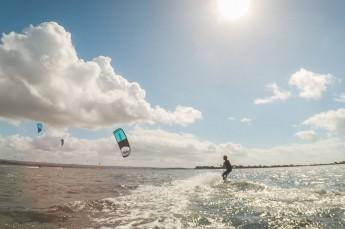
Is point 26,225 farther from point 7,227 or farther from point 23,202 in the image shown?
point 23,202

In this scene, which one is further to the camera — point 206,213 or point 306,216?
point 206,213

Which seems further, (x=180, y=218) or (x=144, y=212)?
(x=144, y=212)

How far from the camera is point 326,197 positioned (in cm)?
1789

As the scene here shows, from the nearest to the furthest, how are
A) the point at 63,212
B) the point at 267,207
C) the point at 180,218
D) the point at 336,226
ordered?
the point at 336,226 → the point at 180,218 → the point at 63,212 → the point at 267,207

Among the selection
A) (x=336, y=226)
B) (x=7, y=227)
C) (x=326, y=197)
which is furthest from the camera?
(x=326, y=197)

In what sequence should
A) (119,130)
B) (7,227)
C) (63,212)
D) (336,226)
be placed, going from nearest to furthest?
1. (7,227)
2. (336,226)
3. (63,212)
4. (119,130)

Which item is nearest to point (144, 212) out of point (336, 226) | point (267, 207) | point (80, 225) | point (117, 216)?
point (117, 216)

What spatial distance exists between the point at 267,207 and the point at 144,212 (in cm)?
532

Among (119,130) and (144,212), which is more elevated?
(119,130)

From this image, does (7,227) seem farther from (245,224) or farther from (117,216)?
(245,224)

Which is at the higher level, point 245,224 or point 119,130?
point 119,130

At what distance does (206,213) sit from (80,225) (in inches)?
194

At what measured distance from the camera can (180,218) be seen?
1229cm

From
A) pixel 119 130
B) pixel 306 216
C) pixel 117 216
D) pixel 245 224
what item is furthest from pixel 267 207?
pixel 119 130
